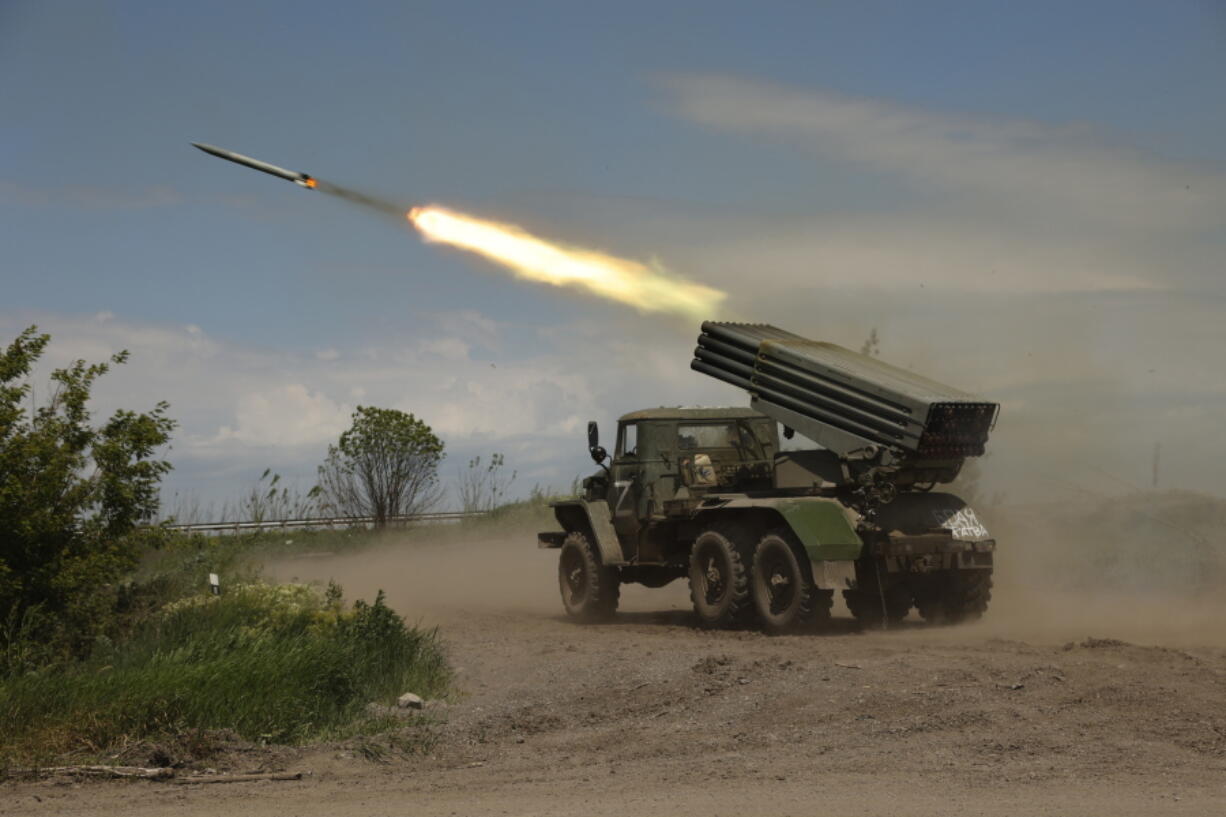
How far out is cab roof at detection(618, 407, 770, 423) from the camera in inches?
732

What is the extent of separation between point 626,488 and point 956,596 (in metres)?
4.64

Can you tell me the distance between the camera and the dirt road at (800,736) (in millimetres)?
8516

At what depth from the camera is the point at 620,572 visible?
63.2 ft

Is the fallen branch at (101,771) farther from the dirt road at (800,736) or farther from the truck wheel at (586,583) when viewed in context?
the truck wheel at (586,583)

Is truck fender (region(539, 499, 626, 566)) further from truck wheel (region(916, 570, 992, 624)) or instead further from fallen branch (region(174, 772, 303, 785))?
fallen branch (region(174, 772, 303, 785))

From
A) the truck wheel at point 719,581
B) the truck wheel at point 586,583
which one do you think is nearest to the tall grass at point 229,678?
the truck wheel at point 719,581

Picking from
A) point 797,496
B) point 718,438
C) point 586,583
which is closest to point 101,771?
point 797,496

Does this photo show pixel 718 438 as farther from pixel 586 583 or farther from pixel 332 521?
pixel 332 521

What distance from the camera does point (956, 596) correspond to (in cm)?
1702

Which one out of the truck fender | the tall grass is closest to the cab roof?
the truck fender

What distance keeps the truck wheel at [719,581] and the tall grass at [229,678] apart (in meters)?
3.55

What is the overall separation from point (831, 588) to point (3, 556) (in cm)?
879

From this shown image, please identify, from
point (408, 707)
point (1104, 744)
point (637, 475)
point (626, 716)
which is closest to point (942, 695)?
point (1104, 744)

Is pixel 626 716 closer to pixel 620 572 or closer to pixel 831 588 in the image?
pixel 831 588
